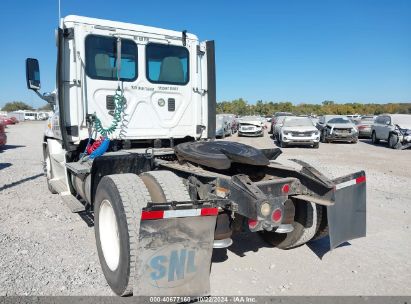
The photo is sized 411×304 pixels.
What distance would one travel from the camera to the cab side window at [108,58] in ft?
16.0


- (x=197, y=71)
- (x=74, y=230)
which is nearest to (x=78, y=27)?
(x=197, y=71)

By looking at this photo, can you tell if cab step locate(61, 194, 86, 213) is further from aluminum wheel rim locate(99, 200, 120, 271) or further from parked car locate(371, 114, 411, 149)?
parked car locate(371, 114, 411, 149)

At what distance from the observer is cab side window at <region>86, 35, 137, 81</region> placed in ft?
16.0

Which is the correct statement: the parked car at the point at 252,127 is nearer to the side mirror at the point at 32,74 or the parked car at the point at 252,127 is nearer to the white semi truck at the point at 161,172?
the white semi truck at the point at 161,172

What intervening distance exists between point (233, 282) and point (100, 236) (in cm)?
146

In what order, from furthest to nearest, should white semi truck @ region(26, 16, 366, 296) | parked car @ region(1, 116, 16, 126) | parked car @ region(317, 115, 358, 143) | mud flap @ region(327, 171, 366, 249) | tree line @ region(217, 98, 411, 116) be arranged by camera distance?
1. tree line @ region(217, 98, 411, 116)
2. parked car @ region(1, 116, 16, 126)
3. parked car @ region(317, 115, 358, 143)
4. mud flap @ region(327, 171, 366, 249)
5. white semi truck @ region(26, 16, 366, 296)

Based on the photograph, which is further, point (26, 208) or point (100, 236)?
point (26, 208)

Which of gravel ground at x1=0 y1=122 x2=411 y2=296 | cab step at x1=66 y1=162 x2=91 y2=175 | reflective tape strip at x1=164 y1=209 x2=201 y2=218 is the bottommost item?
gravel ground at x1=0 y1=122 x2=411 y2=296

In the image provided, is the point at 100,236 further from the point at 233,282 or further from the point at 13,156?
the point at 13,156

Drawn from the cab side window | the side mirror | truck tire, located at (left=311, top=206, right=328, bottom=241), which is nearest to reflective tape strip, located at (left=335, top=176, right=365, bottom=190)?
truck tire, located at (left=311, top=206, right=328, bottom=241)

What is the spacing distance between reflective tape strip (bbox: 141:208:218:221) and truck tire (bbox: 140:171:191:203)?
0.40 meters

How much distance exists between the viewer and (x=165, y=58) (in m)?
5.42

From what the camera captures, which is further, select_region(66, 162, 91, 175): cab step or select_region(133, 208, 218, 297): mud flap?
select_region(66, 162, 91, 175): cab step

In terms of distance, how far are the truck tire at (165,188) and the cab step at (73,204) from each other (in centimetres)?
153
